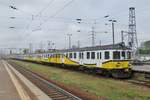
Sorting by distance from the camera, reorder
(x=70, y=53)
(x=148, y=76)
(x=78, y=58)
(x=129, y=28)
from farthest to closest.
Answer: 1. (x=129, y=28)
2. (x=70, y=53)
3. (x=78, y=58)
4. (x=148, y=76)

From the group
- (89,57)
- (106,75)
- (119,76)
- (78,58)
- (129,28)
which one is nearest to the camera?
(119,76)

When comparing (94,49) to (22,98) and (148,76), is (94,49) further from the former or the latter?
(22,98)

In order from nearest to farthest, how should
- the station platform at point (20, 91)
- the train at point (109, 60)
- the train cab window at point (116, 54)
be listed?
the station platform at point (20, 91), the train at point (109, 60), the train cab window at point (116, 54)

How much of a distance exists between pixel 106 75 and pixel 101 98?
54.3 feet

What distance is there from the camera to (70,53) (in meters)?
43.5

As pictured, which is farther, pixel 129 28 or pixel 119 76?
pixel 129 28

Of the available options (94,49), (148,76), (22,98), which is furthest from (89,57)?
(22,98)

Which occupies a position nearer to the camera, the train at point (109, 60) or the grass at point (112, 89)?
the grass at point (112, 89)

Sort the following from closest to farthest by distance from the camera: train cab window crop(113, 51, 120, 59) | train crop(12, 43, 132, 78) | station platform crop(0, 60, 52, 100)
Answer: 1. station platform crop(0, 60, 52, 100)
2. train crop(12, 43, 132, 78)
3. train cab window crop(113, 51, 120, 59)

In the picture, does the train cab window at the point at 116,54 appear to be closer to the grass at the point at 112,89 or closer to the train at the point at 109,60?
the train at the point at 109,60

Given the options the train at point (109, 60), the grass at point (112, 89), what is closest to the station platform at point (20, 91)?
the grass at point (112, 89)

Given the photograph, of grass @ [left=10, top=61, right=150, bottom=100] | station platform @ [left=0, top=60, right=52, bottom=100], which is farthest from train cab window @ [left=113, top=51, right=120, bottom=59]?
station platform @ [left=0, top=60, right=52, bottom=100]

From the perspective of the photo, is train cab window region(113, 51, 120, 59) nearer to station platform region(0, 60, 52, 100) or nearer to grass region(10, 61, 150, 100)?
grass region(10, 61, 150, 100)

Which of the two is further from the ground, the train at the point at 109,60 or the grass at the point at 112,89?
the train at the point at 109,60
